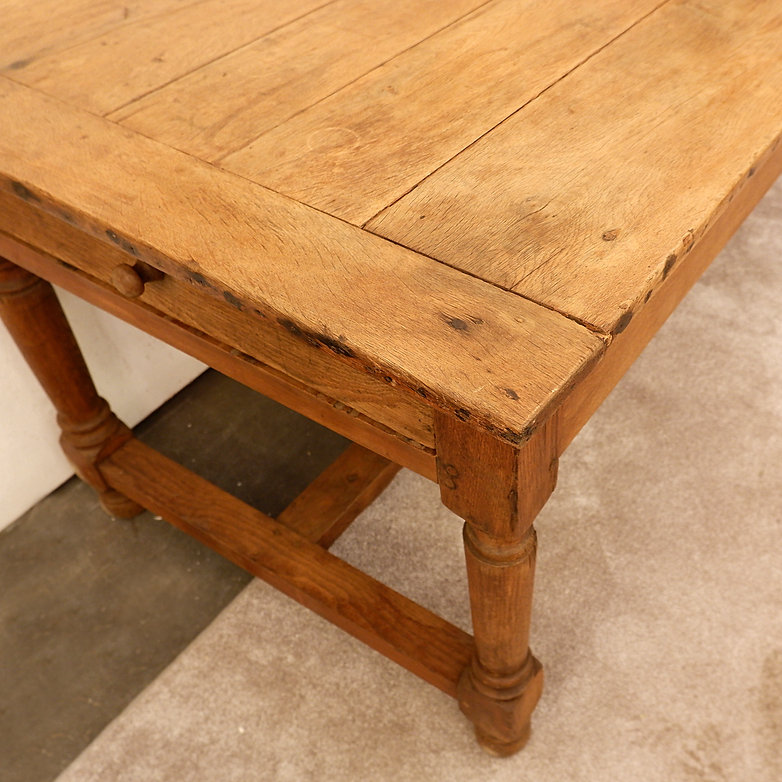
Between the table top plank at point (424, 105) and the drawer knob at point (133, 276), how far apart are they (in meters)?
0.11

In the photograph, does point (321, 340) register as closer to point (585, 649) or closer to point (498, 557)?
point (498, 557)

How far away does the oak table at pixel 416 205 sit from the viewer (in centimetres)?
58

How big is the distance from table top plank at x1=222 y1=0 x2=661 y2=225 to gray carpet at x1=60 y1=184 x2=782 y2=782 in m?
0.69

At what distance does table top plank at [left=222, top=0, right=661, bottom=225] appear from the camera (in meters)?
0.70

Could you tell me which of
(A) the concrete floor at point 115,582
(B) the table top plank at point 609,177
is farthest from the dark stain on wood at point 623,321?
(A) the concrete floor at point 115,582

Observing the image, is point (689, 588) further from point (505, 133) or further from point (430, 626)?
point (505, 133)

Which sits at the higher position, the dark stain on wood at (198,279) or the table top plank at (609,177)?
the dark stain on wood at (198,279)

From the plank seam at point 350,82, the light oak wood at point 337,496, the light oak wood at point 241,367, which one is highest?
the plank seam at point 350,82

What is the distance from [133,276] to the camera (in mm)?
692

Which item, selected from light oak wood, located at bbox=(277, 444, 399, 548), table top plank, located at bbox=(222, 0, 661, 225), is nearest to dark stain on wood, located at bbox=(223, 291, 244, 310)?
table top plank, located at bbox=(222, 0, 661, 225)

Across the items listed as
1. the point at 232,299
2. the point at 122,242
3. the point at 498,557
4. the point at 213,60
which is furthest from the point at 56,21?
the point at 498,557

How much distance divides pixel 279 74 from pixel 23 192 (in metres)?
0.29

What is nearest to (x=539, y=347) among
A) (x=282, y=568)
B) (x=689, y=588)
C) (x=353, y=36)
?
(x=353, y=36)

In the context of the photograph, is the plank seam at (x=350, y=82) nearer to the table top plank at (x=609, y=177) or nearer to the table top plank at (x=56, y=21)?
the table top plank at (x=609, y=177)
